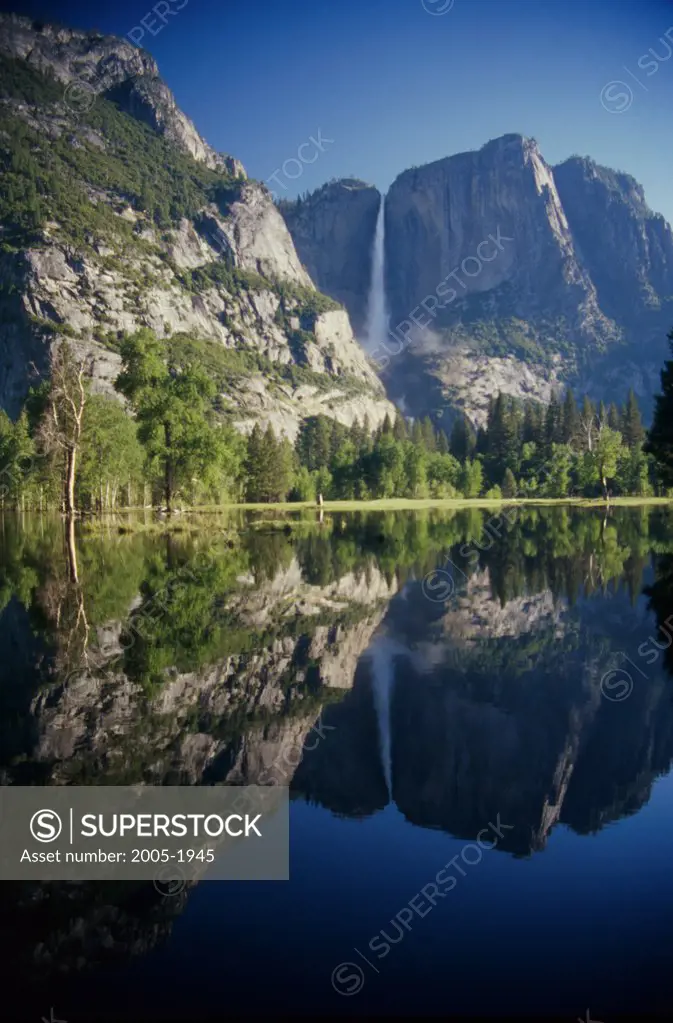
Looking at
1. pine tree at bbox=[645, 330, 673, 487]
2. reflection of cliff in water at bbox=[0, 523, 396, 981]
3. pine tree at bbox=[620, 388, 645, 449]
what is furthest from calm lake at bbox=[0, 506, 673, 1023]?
pine tree at bbox=[620, 388, 645, 449]

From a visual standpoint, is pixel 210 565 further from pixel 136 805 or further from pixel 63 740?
pixel 136 805

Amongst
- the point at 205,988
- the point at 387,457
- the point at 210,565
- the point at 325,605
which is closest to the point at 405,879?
the point at 205,988

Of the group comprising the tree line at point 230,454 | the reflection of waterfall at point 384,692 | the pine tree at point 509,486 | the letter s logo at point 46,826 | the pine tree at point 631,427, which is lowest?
the reflection of waterfall at point 384,692

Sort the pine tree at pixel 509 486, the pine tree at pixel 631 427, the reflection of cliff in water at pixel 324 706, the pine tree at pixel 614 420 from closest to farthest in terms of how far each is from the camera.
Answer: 1. the reflection of cliff in water at pixel 324 706
2. the pine tree at pixel 509 486
3. the pine tree at pixel 631 427
4. the pine tree at pixel 614 420

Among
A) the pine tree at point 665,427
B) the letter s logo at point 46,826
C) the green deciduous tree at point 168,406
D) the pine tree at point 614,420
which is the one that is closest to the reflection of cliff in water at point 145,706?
the letter s logo at point 46,826

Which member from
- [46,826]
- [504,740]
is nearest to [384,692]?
[504,740]

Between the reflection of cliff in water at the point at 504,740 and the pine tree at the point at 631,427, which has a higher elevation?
the pine tree at the point at 631,427

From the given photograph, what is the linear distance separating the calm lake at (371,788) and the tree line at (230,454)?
3579cm

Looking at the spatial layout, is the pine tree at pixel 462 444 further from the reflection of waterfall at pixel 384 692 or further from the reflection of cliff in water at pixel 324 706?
the reflection of waterfall at pixel 384 692

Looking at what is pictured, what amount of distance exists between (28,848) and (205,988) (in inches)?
103

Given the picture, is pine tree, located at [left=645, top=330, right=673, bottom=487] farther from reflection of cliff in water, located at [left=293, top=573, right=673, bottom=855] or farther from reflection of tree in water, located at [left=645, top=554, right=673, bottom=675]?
reflection of cliff in water, located at [left=293, top=573, right=673, bottom=855]

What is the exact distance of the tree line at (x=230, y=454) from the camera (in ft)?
185

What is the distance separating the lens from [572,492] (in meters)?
144

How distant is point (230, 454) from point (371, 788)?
6253 cm
